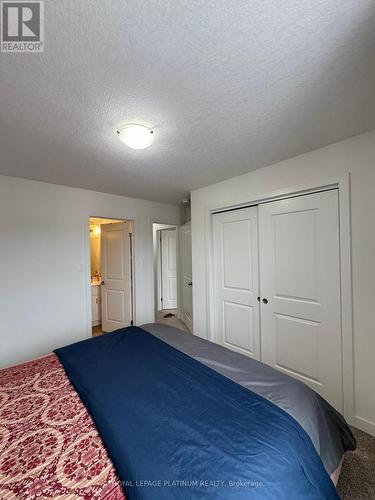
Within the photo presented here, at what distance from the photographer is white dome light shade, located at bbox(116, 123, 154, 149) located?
5.12 ft

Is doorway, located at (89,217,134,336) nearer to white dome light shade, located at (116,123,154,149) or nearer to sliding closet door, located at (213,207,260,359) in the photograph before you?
sliding closet door, located at (213,207,260,359)

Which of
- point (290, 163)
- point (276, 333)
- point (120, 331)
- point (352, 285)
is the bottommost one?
point (276, 333)

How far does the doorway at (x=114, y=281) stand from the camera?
12.2 ft

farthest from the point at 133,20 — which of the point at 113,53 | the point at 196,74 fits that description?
the point at 196,74

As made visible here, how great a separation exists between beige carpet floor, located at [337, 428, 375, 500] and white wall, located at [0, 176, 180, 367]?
2.85 metres

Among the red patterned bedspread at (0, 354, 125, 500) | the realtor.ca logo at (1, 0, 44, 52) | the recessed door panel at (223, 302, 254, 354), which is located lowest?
the recessed door panel at (223, 302, 254, 354)

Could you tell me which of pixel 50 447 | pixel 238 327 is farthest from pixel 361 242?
pixel 50 447

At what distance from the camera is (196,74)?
116 cm

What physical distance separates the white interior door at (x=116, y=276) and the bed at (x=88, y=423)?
2.04 meters

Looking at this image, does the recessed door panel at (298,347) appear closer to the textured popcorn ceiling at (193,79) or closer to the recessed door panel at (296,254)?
the recessed door panel at (296,254)

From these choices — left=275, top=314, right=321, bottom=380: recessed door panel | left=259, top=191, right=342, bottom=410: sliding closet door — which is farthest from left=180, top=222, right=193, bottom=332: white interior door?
left=275, top=314, right=321, bottom=380: recessed door panel

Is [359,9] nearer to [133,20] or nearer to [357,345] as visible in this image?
[133,20]

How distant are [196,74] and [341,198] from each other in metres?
1.47

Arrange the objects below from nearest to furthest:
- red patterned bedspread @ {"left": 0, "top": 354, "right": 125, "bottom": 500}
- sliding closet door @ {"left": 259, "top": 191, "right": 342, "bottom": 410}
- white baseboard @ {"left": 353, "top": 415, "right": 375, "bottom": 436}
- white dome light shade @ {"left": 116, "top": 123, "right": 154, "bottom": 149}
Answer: red patterned bedspread @ {"left": 0, "top": 354, "right": 125, "bottom": 500}, white dome light shade @ {"left": 116, "top": 123, "right": 154, "bottom": 149}, white baseboard @ {"left": 353, "top": 415, "right": 375, "bottom": 436}, sliding closet door @ {"left": 259, "top": 191, "right": 342, "bottom": 410}
